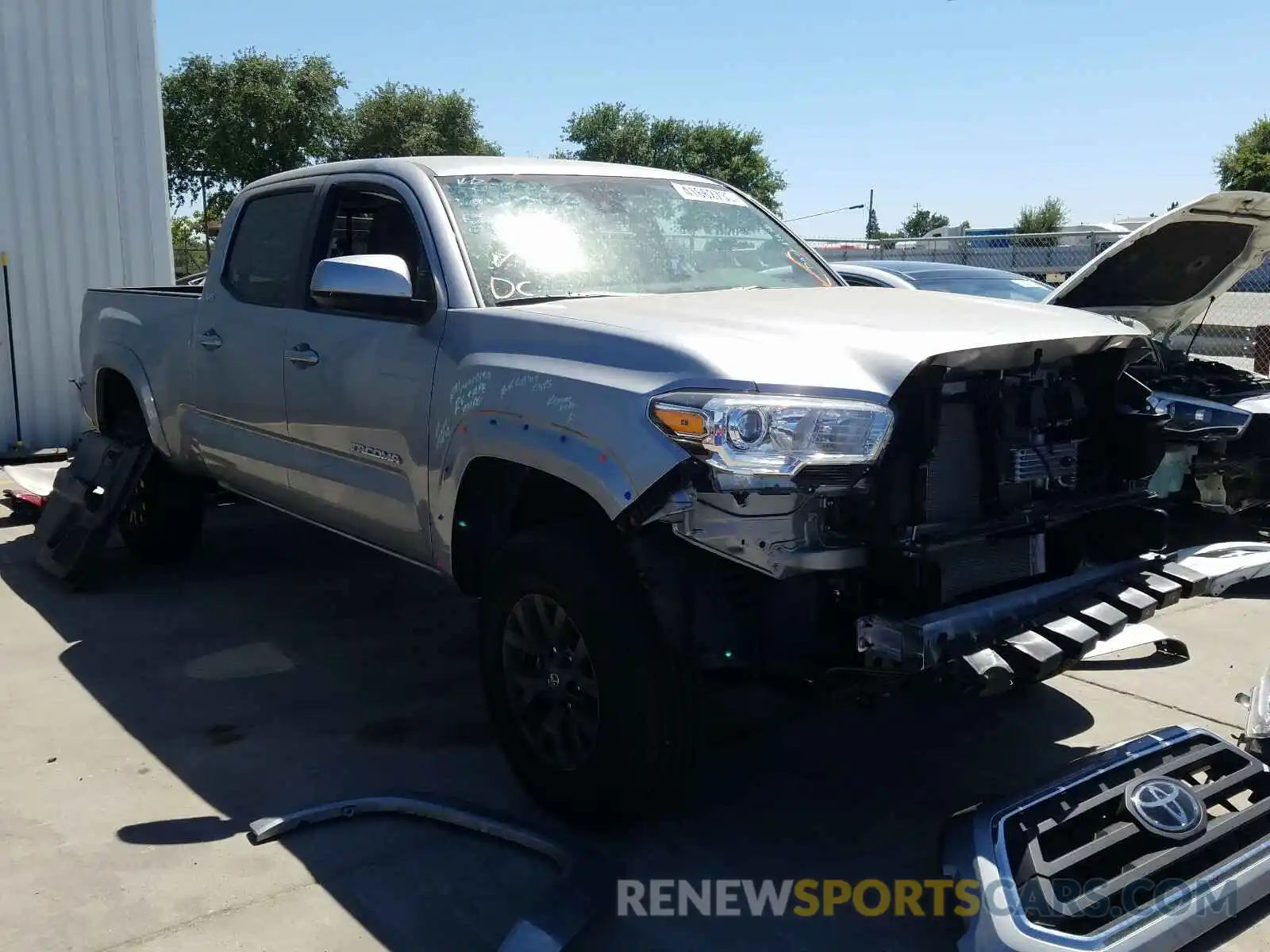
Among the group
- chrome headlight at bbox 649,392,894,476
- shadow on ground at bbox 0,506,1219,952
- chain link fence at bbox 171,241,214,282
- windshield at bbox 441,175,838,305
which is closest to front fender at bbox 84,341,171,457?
shadow on ground at bbox 0,506,1219,952

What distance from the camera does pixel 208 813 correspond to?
3.64m

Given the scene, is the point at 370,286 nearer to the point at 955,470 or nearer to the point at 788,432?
the point at 788,432

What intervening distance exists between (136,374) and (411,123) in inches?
1796

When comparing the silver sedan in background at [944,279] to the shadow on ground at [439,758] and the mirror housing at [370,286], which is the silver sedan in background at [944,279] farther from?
A: the mirror housing at [370,286]

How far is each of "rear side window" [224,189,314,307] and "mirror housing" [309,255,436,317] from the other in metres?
0.93

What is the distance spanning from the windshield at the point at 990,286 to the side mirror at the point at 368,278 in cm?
556

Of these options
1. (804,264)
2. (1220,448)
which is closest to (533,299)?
(804,264)

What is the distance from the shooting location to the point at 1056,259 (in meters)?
16.2

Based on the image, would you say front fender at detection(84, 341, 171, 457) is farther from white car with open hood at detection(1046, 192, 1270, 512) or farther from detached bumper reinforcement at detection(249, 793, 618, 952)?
white car with open hood at detection(1046, 192, 1270, 512)

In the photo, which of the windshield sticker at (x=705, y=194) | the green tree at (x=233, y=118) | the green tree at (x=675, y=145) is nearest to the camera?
the windshield sticker at (x=705, y=194)

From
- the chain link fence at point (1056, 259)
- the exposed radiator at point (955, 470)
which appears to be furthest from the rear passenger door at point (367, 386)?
the chain link fence at point (1056, 259)

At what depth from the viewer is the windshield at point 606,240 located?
13.1 feet

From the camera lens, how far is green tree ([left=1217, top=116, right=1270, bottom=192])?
4938 centimetres

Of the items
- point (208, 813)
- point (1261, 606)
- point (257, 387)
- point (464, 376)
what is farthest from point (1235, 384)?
point (208, 813)
